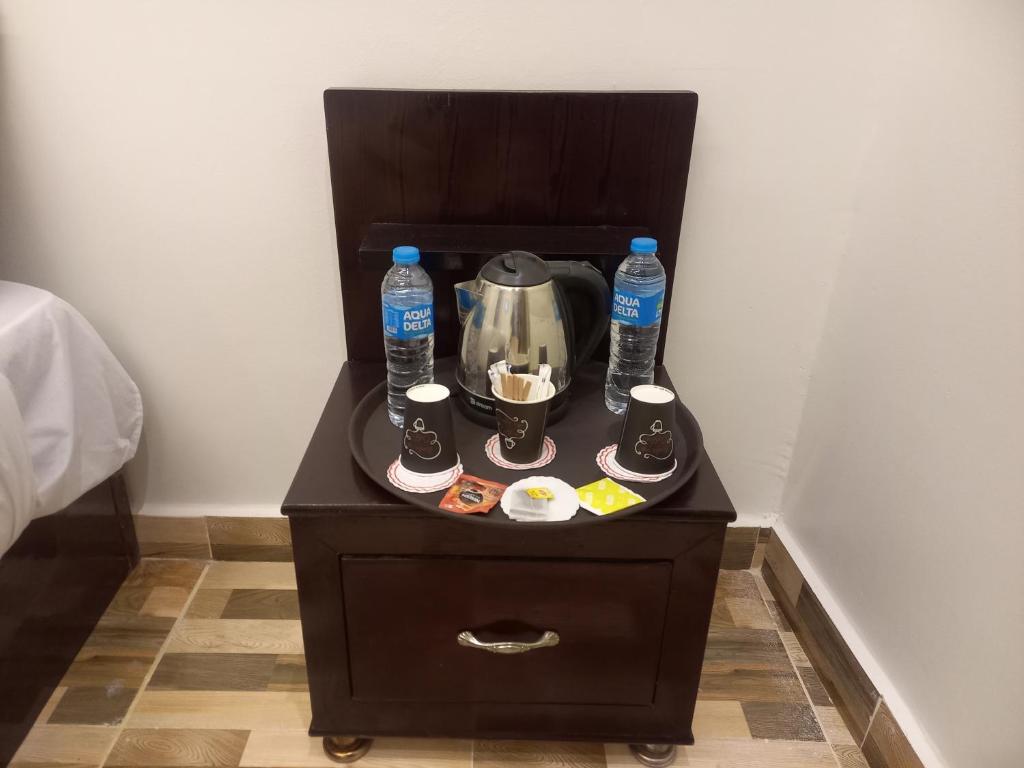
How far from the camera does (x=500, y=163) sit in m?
1.16

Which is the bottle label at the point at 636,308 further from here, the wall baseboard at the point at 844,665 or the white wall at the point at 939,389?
the wall baseboard at the point at 844,665

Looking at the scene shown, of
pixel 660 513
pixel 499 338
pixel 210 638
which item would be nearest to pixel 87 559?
pixel 210 638

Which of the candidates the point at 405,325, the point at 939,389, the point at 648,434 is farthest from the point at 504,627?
the point at 939,389

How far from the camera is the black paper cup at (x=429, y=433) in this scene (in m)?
0.91

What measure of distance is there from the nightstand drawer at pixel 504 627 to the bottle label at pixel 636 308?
1.11ft

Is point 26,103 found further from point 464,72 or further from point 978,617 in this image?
point 978,617

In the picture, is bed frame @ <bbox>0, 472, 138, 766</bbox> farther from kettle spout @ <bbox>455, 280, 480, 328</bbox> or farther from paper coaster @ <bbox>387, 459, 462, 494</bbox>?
kettle spout @ <bbox>455, 280, 480, 328</bbox>

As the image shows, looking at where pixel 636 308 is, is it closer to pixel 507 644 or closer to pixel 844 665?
pixel 507 644

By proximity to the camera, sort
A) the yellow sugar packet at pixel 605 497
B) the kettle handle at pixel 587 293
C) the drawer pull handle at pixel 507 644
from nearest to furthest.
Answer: the yellow sugar packet at pixel 605 497, the drawer pull handle at pixel 507 644, the kettle handle at pixel 587 293

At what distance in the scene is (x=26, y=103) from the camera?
116cm

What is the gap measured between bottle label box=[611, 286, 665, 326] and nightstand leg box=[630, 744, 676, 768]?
0.67 m

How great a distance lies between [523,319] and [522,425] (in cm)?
16

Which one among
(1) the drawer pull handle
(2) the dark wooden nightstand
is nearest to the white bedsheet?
(2) the dark wooden nightstand

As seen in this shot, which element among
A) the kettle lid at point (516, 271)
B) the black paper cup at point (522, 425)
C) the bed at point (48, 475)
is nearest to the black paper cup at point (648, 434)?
the black paper cup at point (522, 425)
